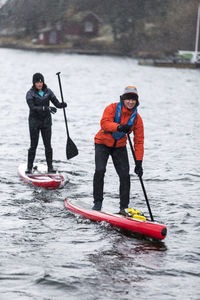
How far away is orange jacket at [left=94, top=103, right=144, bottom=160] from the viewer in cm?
832

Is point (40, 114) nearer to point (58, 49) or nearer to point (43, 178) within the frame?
point (43, 178)

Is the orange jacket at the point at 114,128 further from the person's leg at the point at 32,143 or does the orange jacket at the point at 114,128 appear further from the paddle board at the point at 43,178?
the paddle board at the point at 43,178

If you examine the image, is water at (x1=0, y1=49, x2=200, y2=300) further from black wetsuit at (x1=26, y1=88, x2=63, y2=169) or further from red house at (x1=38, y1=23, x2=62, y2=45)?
red house at (x1=38, y1=23, x2=62, y2=45)

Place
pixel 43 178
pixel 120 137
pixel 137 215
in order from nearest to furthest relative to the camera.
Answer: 1. pixel 120 137
2. pixel 137 215
3. pixel 43 178

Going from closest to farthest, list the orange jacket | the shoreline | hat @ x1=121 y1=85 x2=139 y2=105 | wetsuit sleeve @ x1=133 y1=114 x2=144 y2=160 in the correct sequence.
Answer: hat @ x1=121 y1=85 x2=139 y2=105
the orange jacket
wetsuit sleeve @ x1=133 y1=114 x2=144 y2=160
the shoreline

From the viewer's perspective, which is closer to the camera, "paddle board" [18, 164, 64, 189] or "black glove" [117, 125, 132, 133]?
"black glove" [117, 125, 132, 133]

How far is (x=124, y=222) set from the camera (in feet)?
28.7

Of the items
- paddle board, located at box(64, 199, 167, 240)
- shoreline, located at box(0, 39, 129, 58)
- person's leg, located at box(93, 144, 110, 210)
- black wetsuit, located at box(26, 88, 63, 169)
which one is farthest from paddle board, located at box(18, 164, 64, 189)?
shoreline, located at box(0, 39, 129, 58)

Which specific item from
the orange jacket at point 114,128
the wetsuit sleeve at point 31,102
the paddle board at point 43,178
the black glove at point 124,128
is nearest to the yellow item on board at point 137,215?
the orange jacket at point 114,128

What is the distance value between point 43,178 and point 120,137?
372 cm

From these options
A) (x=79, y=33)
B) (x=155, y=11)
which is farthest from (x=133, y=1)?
Answer: (x=79, y=33)

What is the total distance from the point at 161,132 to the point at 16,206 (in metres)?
12.6

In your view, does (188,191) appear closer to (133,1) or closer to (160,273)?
(160,273)

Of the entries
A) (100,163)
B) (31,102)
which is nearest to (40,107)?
(31,102)
